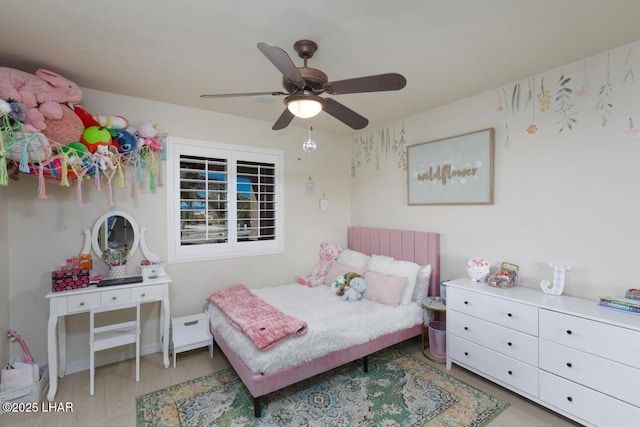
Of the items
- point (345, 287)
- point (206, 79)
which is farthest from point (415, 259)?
point (206, 79)

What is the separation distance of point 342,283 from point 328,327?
91 cm

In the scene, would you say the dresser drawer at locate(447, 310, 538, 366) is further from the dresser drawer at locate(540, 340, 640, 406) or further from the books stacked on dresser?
the books stacked on dresser

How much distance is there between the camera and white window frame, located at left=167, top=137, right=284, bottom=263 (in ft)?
10.0

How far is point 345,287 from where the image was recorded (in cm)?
320

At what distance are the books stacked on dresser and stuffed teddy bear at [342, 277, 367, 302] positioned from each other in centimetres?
184

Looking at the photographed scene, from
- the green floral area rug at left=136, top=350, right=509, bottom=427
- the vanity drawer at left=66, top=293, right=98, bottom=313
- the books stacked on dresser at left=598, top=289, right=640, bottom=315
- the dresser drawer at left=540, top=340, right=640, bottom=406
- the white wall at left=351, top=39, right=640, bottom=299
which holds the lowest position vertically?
the green floral area rug at left=136, top=350, right=509, bottom=427

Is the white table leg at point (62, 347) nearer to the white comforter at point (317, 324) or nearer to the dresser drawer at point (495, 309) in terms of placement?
the white comforter at point (317, 324)

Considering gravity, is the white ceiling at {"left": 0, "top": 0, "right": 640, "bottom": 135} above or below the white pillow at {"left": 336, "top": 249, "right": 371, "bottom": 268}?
above

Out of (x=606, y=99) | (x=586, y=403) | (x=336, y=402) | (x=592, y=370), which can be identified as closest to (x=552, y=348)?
(x=592, y=370)

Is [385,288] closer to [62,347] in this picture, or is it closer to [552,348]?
[552,348]

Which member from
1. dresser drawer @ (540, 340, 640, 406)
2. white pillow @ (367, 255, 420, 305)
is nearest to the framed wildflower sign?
white pillow @ (367, 255, 420, 305)

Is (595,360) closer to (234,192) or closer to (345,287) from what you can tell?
(345,287)

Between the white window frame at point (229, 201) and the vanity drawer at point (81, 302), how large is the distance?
29.7 inches

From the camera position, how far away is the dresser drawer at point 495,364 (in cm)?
214
